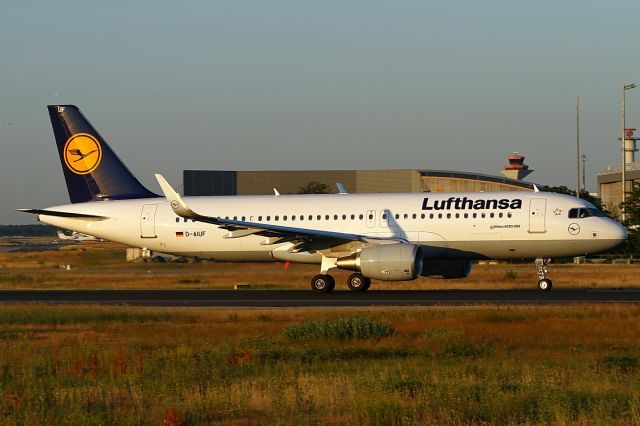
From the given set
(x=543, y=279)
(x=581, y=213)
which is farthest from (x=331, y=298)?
(x=581, y=213)

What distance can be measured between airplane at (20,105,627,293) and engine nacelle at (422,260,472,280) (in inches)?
1.6

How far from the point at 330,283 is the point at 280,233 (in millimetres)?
2831

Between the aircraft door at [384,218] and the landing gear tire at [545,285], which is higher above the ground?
the aircraft door at [384,218]

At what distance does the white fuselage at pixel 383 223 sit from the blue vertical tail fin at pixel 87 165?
81 cm

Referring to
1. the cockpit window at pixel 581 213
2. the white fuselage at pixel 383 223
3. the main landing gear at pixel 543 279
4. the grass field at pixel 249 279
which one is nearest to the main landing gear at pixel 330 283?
the white fuselage at pixel 383 223

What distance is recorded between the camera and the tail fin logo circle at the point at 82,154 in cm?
4438

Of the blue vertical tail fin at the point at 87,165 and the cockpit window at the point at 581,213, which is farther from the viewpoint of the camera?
the blue vertical tail fin at the point at 87,165

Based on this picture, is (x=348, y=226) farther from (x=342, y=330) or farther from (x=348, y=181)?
(x=348, y=181)

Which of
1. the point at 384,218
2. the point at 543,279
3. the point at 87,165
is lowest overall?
the point at 543,279

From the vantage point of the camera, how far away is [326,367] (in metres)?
17.4

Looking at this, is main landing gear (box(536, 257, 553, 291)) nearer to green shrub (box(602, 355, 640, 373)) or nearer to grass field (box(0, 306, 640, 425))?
grass field (box(0, 306, 640, 425))

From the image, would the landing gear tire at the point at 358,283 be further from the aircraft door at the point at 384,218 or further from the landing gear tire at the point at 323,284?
the aircraft door at the point at 384,218

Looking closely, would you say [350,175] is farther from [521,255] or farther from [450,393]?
[450,393]

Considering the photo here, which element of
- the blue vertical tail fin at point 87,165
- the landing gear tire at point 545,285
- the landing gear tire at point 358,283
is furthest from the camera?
the blue vertical tail fin at point 87,165
